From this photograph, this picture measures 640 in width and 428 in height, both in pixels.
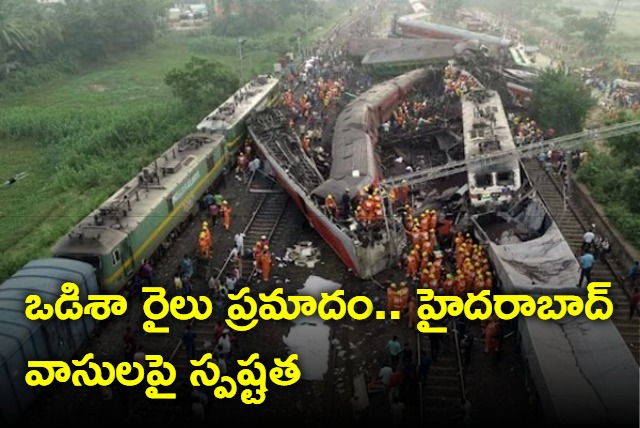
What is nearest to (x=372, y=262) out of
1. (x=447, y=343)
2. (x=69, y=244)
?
(x=447, y=343)

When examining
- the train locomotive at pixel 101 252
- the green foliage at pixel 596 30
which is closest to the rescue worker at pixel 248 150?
the train locomotive at pixel 101 252

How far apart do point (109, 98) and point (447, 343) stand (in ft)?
112

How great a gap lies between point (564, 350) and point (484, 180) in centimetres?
854

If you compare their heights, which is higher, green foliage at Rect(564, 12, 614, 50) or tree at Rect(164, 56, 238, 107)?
tree at Rect(164, 56, 238, 107)

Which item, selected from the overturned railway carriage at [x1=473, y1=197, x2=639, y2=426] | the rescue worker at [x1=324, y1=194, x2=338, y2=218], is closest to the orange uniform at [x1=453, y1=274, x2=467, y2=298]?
the overturned railway carriage at [x1=473, y1=197, x2=639, y2=426]

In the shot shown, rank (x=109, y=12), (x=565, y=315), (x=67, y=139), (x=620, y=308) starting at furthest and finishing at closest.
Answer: (x=109, y=12)
(x=67, y=139)
(x=620, y=308)
(x=565, y=315)

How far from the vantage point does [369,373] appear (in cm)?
1272

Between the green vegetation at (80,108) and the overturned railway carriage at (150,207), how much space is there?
119 inches

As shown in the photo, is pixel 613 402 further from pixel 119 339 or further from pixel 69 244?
pixel 69 244

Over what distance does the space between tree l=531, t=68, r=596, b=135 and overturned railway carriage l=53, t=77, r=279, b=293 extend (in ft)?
44.8

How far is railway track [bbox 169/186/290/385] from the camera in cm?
1323

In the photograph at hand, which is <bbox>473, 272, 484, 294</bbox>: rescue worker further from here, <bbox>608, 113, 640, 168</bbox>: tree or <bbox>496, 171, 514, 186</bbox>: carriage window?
<bbox>608, 113, 640, 168</bbox>: tree

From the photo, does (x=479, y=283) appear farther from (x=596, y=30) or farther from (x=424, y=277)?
(x=596, y=30)

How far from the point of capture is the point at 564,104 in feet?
89.4
